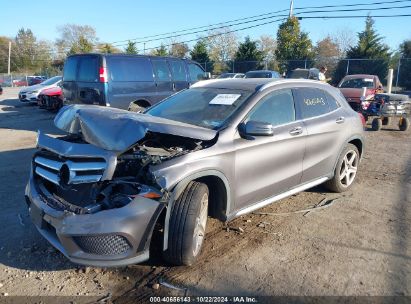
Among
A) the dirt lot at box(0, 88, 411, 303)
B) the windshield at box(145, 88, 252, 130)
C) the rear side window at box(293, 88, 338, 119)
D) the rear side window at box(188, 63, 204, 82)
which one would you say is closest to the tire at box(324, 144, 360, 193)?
the dirt lot at box(0, 88, 411, 303)

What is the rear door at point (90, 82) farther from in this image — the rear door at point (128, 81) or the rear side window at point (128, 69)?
the rear side window at point (128, 69)

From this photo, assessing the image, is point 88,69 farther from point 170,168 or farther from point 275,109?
point 170,168

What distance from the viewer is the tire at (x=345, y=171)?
5.61 m

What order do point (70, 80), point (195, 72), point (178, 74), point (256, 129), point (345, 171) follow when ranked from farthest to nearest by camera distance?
point (195, 72) < point (178, 74) < point (70, 80) < point (345, 171) < point (256, 129)

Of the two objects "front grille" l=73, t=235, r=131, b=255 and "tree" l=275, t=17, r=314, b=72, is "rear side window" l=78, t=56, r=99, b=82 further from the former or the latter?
"tree" l=275, t=17, r=314, b=72

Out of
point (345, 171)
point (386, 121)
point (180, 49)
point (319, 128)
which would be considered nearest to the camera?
point (319, 128)

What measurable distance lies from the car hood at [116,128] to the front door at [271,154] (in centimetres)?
52

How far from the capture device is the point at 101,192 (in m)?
3.30

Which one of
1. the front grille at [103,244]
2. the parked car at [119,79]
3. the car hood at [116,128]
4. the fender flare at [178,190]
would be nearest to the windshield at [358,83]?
the parked car at [119,79]

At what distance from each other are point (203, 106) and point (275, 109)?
2.81 ft

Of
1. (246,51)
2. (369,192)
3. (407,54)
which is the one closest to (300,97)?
(369,192)

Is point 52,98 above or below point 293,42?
below

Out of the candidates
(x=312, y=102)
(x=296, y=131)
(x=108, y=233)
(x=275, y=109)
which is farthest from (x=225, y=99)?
(x=108, y=233)

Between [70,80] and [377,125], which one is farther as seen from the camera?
[377,125]
